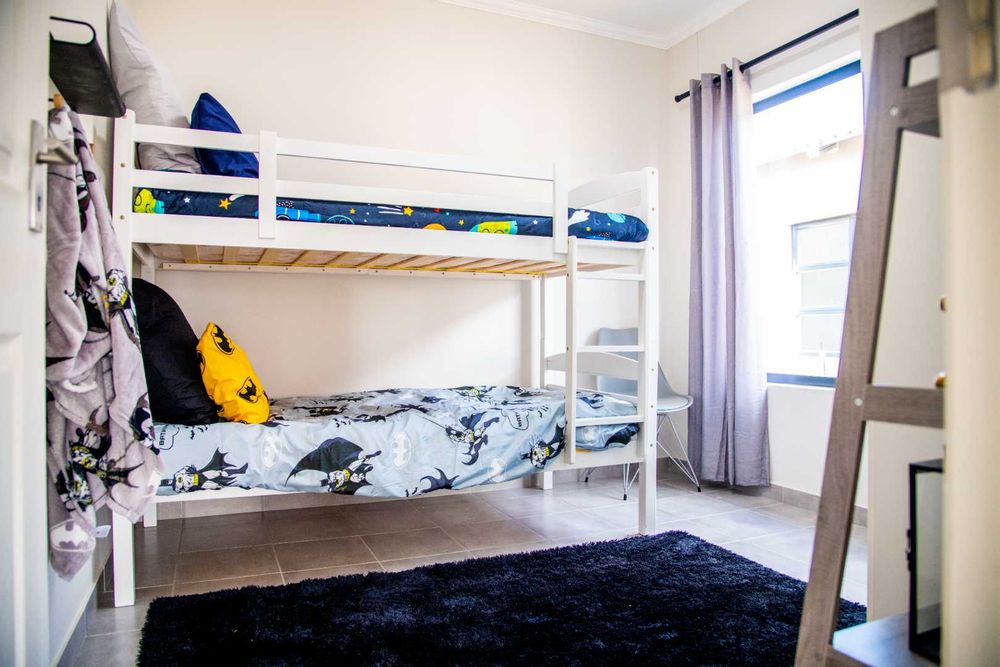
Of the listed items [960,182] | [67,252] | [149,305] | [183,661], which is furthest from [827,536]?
[149,305]

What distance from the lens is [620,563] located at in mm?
2254

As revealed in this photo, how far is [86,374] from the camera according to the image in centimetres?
132

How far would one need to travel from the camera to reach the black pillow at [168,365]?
1959 millimetres

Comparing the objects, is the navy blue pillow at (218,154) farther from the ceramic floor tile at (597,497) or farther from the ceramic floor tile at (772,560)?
the ceramic floor tile at (772,560)

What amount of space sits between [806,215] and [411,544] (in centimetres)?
244

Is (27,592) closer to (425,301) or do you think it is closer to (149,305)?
(149,305)

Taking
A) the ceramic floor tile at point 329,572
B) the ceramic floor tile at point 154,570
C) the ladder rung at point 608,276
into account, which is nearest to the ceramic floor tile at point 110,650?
the ceramic floor tile at point 154,570

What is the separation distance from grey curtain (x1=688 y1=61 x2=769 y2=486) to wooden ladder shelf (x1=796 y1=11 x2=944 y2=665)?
2.28m

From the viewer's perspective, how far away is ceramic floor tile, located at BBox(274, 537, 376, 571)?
2.31 m

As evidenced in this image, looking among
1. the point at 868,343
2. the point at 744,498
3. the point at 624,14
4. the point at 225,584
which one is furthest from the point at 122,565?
the point at 624,14

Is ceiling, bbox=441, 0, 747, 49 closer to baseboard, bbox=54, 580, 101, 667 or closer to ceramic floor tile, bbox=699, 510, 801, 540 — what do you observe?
ceramic floor tile, bbox=699, 510, 801, 540

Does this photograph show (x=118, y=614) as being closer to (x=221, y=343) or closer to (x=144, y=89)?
(x=221, y=343)

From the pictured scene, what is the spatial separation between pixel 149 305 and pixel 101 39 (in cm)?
80

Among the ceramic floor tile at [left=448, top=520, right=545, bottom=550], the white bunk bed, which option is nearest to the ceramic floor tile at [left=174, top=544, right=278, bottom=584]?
the white bunk bed
